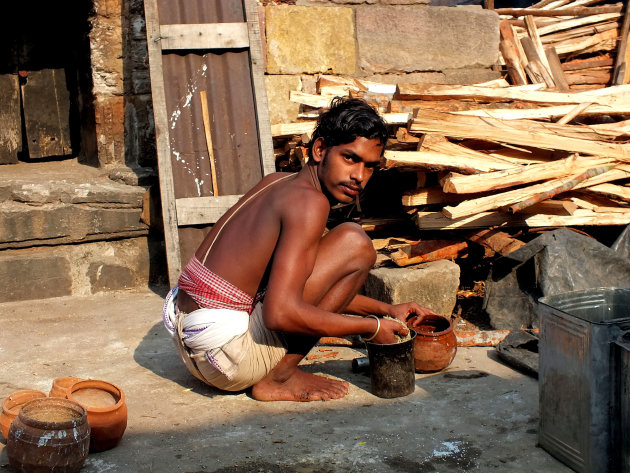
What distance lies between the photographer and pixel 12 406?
3082 millimetres

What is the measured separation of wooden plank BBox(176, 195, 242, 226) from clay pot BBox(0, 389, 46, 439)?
2452 mm

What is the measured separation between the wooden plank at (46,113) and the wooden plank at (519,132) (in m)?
3.80

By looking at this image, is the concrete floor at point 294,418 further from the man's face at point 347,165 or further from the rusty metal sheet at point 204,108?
the rusty metal sheet at point 204,108

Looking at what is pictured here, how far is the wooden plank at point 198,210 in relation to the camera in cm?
550

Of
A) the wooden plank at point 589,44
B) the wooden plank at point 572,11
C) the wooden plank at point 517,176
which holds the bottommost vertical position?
the wooden plank at point 517,176

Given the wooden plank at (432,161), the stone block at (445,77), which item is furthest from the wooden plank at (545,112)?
the stone block at (445,77)

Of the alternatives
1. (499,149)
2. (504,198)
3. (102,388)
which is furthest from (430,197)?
(102,388)

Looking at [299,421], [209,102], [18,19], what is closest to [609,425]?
[299,421]

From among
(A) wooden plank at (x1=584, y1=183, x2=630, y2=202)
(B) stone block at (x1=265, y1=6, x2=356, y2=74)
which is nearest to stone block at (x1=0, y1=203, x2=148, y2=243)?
(B) stone block at (x1=265, y1=6, x2=356, y2=74)

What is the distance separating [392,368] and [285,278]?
82 cm

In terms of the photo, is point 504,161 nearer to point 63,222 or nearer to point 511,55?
point 511,55

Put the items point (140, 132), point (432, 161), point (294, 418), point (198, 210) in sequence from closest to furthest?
1. point (294, 418)
2. point (432, 161)
3. point (198, 210)
4. point (140, 132)

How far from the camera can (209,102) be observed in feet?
18.9

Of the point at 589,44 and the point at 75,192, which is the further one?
the point at 589,44
